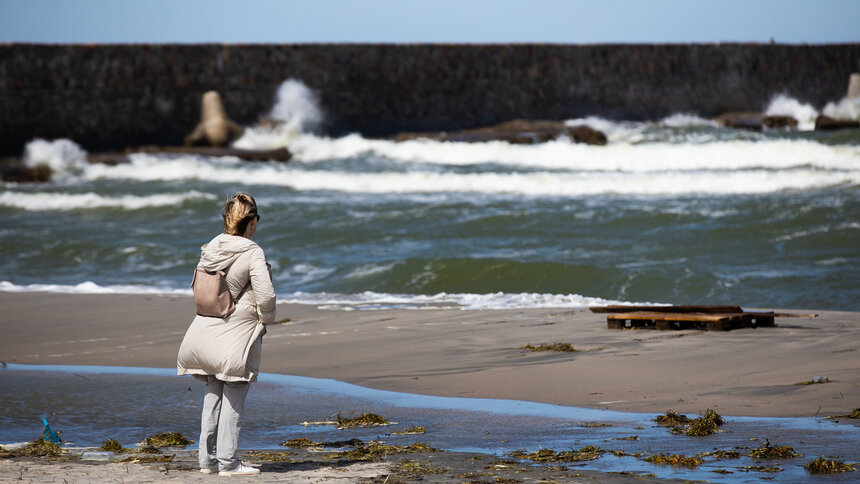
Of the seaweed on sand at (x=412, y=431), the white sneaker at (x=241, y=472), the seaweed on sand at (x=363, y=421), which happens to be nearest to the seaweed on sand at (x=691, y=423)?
the seaweed on sand at (x=412, y=431)

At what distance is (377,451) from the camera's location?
5.11 metres

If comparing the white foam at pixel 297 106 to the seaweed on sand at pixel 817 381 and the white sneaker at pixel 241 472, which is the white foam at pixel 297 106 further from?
the white sneaker at pixel 241 472

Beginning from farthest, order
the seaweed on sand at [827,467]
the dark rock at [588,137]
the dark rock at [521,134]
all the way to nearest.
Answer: the dark rock at [521,134] → the dark rock at [588,137] → the seaweed on sand at [827,467]

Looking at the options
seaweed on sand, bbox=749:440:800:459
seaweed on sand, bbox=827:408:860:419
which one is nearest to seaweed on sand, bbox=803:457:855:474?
seaweed on sand, bbox=749:440:800:459

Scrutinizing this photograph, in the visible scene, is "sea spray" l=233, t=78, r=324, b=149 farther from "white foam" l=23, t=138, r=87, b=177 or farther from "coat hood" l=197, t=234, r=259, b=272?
"coat hood" l=197, t=234, r=259, b=272

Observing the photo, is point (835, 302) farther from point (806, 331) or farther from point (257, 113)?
point (257, 113)

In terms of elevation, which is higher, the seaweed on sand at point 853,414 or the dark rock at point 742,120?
the dark rock at point 742,120

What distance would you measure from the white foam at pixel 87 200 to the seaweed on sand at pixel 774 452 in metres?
18.3

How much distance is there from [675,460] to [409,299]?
23.4ft

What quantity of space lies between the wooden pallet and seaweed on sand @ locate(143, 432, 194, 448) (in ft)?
13.0

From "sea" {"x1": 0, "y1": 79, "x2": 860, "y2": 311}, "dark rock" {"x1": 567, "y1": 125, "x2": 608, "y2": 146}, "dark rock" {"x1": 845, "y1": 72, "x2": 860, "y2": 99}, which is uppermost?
"dark rock" {"x1": 845, "y1": 72, "x2": 860, "y2": 99}

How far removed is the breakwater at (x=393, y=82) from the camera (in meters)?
34.7

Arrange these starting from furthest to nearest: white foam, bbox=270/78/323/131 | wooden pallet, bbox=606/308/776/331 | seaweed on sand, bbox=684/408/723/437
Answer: white foam, bbox=270/78/323/131 → wooden pallet, bbox=606/308/776/331 → seaweed on sand, bbox=684/408/723/437

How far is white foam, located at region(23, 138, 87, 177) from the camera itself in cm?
3189
